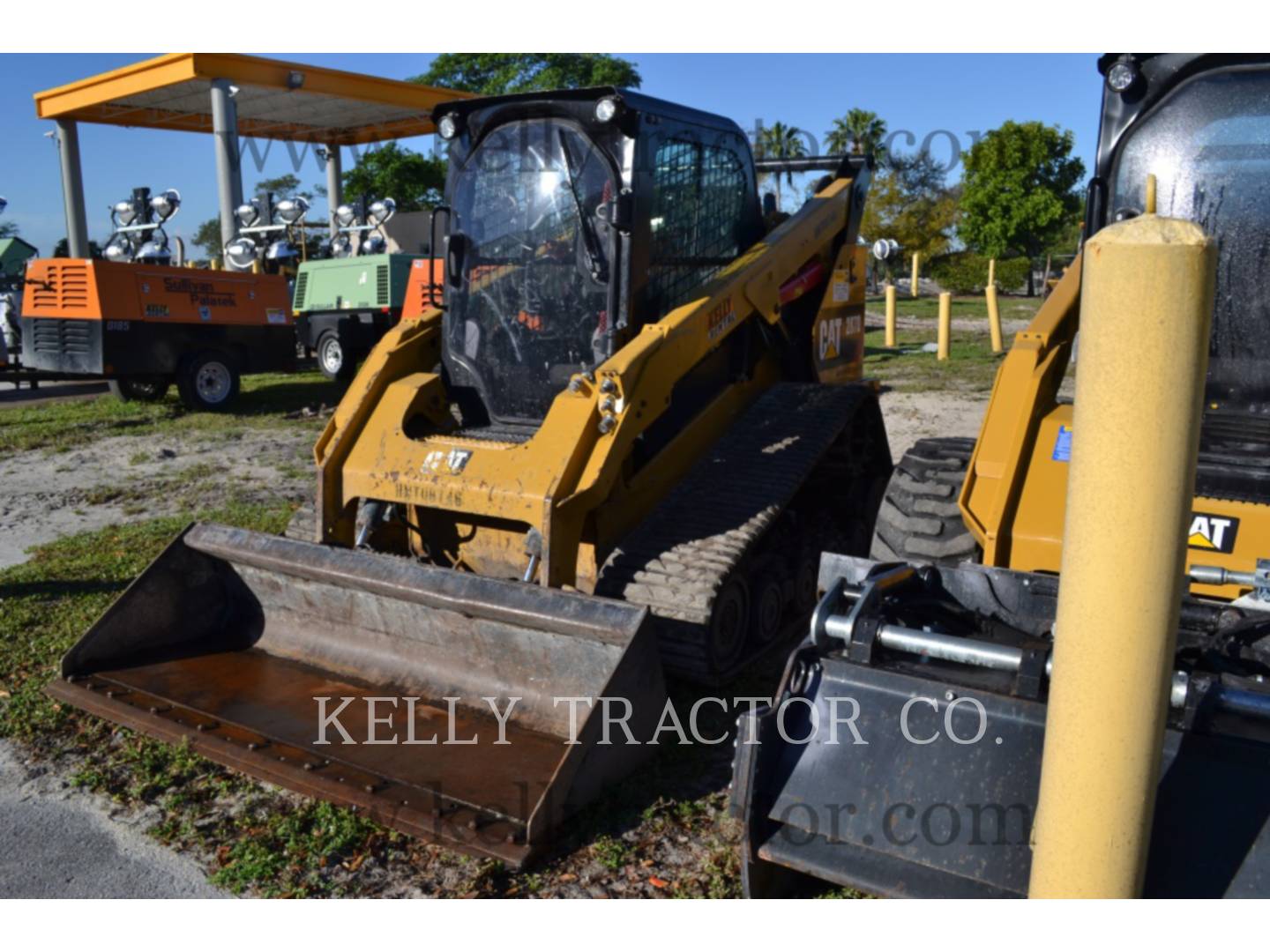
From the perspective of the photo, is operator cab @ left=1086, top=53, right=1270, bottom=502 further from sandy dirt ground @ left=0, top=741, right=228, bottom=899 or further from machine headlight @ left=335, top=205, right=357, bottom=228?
machine headlight @ left=335, top=205, right=357, bottom=228

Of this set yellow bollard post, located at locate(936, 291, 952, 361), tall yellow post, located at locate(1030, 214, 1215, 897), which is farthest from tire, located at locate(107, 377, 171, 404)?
tall yellow post, located at locate(1030, 214, 1215, 897)

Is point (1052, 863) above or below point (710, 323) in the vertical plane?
below

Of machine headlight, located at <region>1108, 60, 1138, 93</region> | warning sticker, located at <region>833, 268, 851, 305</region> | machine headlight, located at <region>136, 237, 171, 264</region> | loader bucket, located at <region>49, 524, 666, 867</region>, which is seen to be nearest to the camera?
loader bucket, located at <region>49, 524, 666, 867</region>

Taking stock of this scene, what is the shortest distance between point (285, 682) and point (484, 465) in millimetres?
1246

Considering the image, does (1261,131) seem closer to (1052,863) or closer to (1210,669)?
(1210,669)

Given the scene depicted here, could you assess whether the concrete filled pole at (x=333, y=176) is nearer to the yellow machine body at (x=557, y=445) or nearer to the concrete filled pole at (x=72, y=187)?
the concrete filled pole at (x=72, y=187)

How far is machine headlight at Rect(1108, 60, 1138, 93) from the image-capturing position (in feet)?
14.4

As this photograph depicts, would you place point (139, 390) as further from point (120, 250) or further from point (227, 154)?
point (227, 154)

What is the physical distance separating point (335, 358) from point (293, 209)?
2.78 metres

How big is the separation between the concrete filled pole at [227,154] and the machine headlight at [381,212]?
365 centimetres

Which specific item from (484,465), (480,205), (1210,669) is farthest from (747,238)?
(1210,669)

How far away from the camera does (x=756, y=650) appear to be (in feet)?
17.1

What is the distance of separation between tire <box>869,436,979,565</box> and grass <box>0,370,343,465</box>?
26.7 ft

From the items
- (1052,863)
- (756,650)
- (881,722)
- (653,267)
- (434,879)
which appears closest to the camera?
(1052,863)
